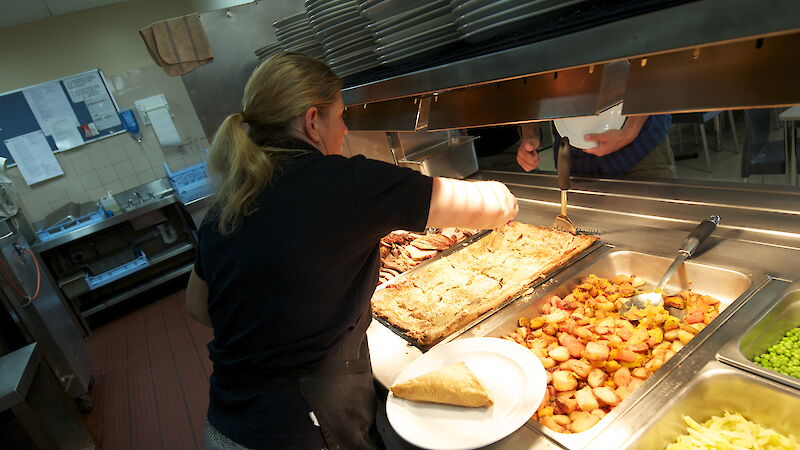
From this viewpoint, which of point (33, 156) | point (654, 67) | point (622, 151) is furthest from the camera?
point (33, 156)

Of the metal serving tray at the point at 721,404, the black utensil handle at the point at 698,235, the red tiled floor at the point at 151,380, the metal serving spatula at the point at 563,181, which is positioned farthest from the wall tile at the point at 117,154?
the metal serving tray at the point at 721,404

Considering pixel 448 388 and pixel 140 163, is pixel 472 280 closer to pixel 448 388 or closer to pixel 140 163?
pixel 448 388

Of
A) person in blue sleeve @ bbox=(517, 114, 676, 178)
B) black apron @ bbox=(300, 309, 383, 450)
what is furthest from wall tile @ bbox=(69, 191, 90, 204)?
black apron @ bbox=(300, 309, 383, 450)

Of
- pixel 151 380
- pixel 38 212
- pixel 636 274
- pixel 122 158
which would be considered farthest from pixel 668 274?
pixel 38 212

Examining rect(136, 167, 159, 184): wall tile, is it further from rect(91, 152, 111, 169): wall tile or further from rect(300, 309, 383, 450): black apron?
rect(300, 309, 383, 450): black apron

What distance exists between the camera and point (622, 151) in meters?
2.72

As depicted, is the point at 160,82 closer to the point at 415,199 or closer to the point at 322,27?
the point at 322,27

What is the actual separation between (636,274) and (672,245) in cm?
18

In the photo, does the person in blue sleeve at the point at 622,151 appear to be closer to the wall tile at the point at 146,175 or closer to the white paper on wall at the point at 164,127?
the white paper on wall at the point at 164,127

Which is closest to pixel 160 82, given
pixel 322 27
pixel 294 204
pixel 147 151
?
pixel 147 151

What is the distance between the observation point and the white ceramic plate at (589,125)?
8.30ft

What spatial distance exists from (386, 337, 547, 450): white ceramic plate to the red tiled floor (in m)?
2.83

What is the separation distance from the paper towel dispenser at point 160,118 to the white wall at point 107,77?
Answer: 98mm

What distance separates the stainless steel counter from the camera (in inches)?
43.8
